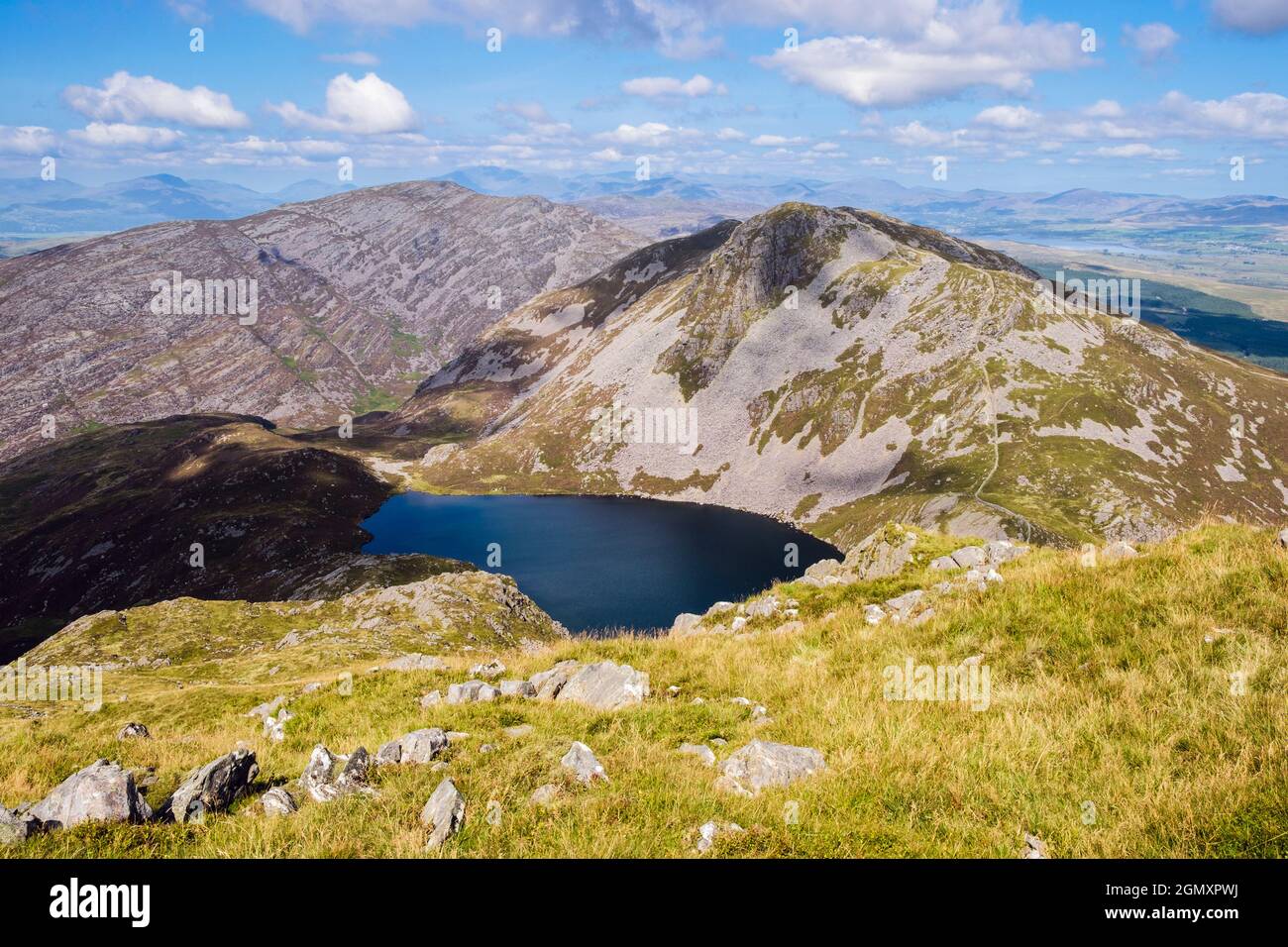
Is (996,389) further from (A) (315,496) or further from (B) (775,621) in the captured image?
(A) (315,496)

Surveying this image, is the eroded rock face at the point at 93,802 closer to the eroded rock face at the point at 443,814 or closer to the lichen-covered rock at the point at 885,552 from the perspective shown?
the eroded rock face at the point at 443,814

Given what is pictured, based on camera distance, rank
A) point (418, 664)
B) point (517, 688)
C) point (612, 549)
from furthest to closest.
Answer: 1. point (612, 549)
2. point (418, 664)
3. point (517, 688)

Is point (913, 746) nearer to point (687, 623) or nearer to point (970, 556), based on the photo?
point (687, 623)

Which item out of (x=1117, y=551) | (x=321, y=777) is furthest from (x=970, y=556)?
(x=321, y=777)

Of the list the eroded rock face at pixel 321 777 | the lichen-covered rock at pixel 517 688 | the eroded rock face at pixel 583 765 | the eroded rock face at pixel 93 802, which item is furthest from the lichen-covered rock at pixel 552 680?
the eroded rock face at pixel 93 802

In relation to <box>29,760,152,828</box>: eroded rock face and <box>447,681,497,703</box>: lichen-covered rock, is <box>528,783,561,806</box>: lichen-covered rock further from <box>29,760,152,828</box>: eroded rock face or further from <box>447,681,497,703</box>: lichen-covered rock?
<box>447,681,497,703</box>: lichen-covered rock

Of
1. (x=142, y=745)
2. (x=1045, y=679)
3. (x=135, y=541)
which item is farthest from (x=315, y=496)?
(x=1045, y=679)
